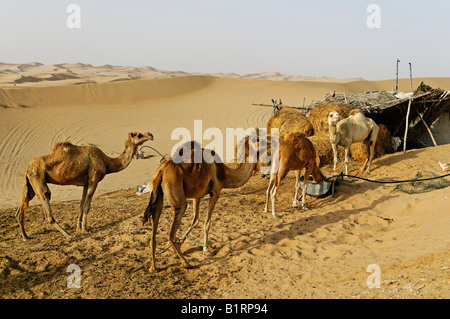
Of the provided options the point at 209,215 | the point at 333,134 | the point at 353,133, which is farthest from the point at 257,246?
the point at 353,133

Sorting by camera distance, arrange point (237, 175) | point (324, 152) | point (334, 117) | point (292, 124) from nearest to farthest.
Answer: point (237, 175) < point (334, 117) < point (324, 152) < point (292, 124)

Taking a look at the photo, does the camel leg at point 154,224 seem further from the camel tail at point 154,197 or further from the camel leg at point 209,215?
the camel leg at point 209,215

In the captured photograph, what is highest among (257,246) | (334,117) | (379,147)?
(334,117)

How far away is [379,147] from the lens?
43.7 ft

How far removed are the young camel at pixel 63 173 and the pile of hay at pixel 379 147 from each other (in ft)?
28.6

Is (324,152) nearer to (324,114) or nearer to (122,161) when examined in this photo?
(324,114)

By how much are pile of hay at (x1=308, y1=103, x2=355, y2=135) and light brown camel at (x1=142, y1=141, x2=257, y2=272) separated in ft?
26.5

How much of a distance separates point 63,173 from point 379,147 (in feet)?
34.1

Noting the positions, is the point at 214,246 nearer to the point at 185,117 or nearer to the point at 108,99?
the point at 185,117

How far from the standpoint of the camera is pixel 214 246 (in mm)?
6766

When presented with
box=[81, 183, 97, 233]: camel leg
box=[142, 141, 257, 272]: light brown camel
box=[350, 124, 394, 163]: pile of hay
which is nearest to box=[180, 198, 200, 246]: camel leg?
box=[142, 141, 257, 272]: light brown camel

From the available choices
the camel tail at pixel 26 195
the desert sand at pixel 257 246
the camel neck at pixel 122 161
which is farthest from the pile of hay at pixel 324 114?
the camel tail at pixel 26 195

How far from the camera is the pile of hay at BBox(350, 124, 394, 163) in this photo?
13.1 metres
